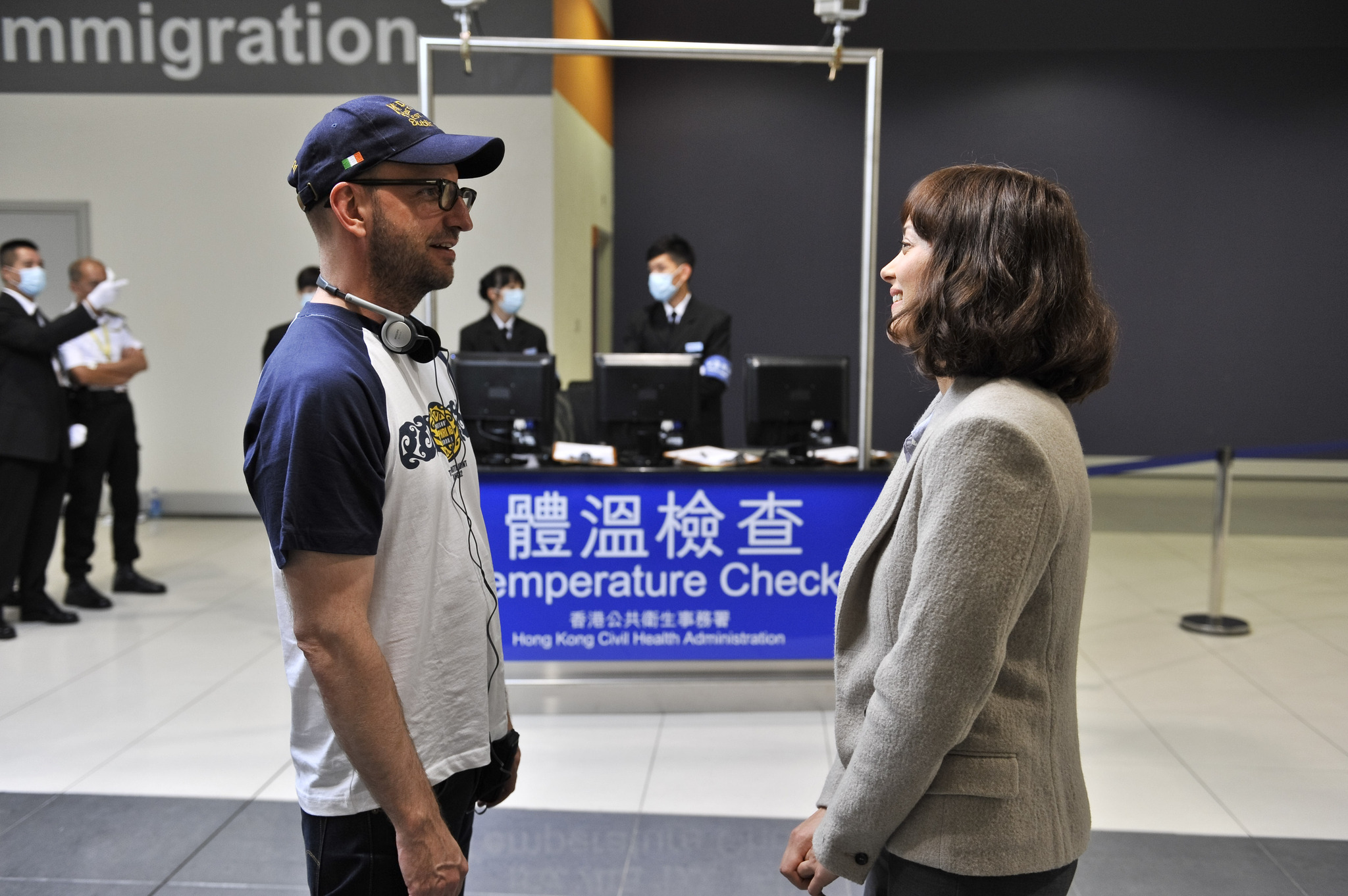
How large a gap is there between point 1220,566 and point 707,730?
8.59 ft

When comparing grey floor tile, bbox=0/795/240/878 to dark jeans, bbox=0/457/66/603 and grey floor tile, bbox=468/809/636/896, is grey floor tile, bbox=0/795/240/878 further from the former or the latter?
dark jeans, bbox=0/457/66/603

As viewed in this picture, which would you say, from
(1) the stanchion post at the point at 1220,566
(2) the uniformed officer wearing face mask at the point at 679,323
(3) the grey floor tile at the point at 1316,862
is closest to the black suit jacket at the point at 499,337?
(2) the uniformed officer wearing face mask at the point at 679,323

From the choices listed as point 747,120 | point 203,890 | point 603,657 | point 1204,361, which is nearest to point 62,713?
point 203,890

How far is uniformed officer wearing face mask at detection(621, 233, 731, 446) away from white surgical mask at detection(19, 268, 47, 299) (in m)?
2.62

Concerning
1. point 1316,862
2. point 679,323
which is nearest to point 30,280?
point 679,323

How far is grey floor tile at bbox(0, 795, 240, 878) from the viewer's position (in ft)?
7.93

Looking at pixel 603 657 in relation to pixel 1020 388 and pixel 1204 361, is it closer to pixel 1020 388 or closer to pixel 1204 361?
pixel 1020 388

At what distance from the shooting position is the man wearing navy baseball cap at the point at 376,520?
1.05 meters

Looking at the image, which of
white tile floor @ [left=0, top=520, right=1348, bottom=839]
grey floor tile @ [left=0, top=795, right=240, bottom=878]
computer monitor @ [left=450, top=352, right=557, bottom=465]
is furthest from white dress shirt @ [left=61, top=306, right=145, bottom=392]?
grey floor tile @ [left=0, top=795, right=240, bottom=878]

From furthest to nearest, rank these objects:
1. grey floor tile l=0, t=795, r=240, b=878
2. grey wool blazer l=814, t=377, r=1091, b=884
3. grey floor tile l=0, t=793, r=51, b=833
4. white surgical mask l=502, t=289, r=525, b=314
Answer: white surgical mask l=502, t=289, r=525, b=314 → grey floor tile l=0, t=793, r=51, b=833 → grey floor tile l=0, t=795, r=240, b=878 → grey wool blazer l=814, t=377, r=1091, b=884

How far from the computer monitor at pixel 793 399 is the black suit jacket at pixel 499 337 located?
5.97 ft

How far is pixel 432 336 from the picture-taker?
1.33 meters

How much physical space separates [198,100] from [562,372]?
2847 mm

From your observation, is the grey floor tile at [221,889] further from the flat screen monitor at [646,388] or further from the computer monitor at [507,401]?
the flat screen monitor at [646,388]
